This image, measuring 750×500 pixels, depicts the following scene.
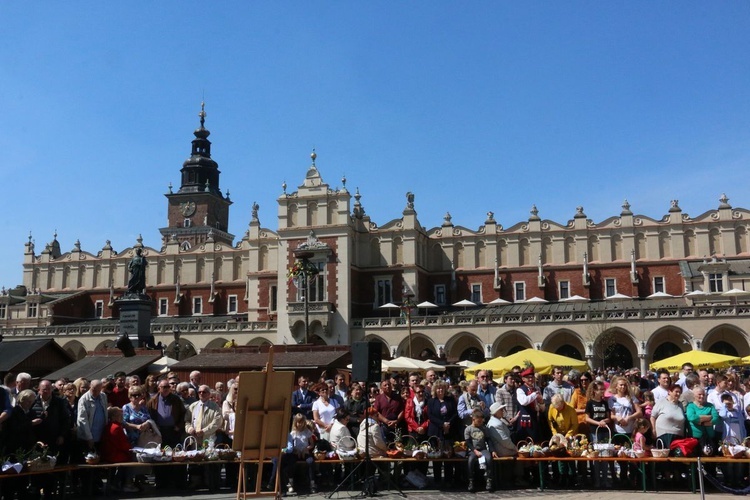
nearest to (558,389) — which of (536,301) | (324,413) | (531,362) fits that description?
(324,413)

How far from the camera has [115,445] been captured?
11141 mm

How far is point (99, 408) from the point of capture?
11039 millimetres

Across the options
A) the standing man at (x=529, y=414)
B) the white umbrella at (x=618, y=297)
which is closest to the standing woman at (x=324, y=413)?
the standing man at (x=529, y=414)

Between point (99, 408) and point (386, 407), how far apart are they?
4665 millimetres

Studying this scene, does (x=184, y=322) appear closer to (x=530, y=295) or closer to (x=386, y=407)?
(x=530, y=295)

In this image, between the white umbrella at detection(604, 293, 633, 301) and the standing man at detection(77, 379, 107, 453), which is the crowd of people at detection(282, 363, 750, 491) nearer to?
the standing man at detection(77, 379, 107, 453)

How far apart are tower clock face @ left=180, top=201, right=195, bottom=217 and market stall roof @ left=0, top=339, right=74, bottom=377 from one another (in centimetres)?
5871

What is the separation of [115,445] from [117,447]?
4 cm

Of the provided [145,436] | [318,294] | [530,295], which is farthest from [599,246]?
[145,436]

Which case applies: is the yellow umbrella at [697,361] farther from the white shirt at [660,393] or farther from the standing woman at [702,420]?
the standing woman at [702,420]

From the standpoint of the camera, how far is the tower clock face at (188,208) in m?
79.4

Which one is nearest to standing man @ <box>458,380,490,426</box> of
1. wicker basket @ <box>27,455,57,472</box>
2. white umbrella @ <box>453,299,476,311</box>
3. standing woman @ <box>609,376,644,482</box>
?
standing woman @ <box>609,376,644,482</box>

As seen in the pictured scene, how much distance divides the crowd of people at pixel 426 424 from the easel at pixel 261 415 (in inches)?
108

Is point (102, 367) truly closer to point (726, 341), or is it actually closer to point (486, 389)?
point (486, 389)
